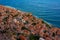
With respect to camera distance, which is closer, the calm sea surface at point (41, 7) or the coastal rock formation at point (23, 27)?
the coastal rock formation at point (23, 27)

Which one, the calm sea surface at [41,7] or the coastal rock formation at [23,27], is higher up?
the calm sea surface at [41,7]

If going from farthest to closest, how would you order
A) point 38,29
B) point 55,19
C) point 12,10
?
point 12,10 < point 55,19 < point 38,29

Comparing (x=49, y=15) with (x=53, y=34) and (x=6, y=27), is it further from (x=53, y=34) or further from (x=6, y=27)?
(x=6, y=27)

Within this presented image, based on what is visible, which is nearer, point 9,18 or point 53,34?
point 53,34

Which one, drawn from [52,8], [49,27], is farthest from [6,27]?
[52,8]

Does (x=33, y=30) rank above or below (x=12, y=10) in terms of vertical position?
below
